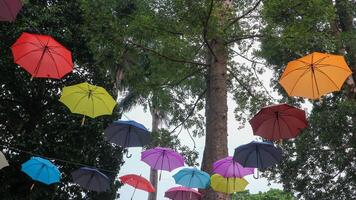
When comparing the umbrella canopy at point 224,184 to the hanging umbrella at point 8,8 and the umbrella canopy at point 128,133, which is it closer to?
the umbrella canopy at point 128,133

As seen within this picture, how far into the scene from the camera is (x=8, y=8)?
5223 millimetres

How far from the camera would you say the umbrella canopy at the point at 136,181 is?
8688mm

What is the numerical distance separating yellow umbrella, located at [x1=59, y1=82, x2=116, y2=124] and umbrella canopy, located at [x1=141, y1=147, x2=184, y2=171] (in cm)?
119

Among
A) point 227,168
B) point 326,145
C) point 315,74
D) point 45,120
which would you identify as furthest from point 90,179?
point 326,145

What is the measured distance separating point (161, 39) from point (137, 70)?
2.09 m

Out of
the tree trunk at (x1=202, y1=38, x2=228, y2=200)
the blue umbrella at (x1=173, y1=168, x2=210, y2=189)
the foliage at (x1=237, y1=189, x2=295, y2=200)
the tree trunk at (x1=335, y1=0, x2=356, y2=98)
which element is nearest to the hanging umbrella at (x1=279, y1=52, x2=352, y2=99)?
the tree trunk at (x1=202, y1=38, x2=228, y2=200)

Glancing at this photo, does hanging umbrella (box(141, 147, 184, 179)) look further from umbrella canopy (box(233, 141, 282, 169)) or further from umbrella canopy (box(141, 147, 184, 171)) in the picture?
umbrella canopy (box(233, 141, 282, 169))

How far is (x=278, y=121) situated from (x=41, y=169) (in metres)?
4.75

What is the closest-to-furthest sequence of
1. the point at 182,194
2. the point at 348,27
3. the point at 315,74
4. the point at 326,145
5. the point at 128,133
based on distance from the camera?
the point at 315,74 → the point at 128,133 → the point at 182,194 → the point at 326,145 → the point at 348,27

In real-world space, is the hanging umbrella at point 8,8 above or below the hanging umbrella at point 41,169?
above

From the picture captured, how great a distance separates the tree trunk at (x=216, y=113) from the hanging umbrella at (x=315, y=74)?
54.4 inches

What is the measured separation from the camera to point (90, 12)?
8.09 meters

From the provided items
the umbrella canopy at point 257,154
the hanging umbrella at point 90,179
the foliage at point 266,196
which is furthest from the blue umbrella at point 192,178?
the foliage at point 266,196

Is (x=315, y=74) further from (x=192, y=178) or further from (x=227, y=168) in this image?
(x=192, y=178)
